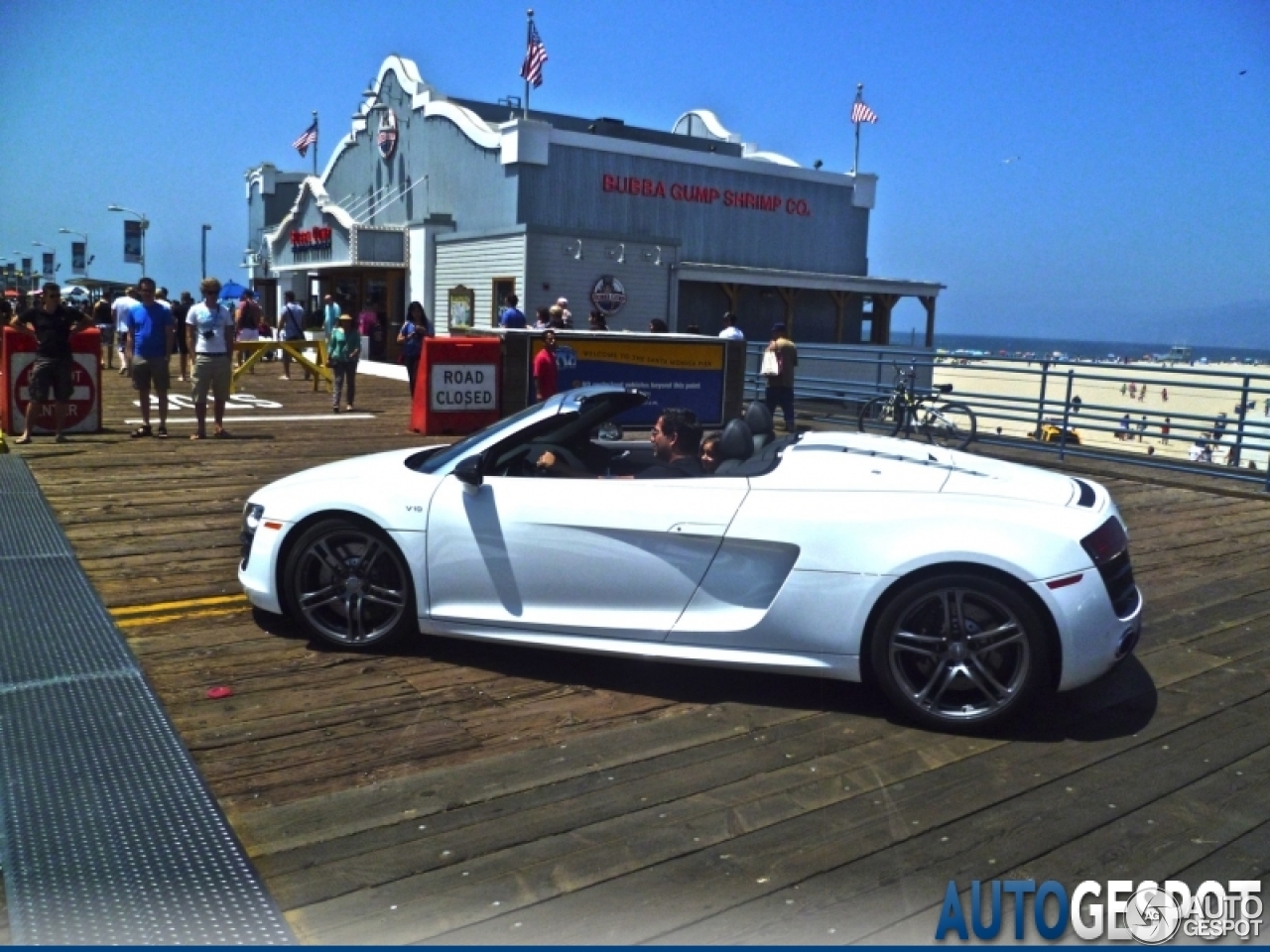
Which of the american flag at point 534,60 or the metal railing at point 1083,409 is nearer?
the metal railing at point 1083,409

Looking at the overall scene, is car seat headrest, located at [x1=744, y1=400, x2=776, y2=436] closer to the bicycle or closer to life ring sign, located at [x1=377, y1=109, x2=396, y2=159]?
the bicycle

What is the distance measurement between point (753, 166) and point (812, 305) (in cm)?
470

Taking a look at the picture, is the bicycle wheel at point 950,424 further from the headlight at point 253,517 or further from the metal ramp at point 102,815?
the metal ramp at point 102,815

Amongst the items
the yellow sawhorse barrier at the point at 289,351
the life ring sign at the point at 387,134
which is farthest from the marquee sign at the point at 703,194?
the yellow sawhorse barrier at the point at 289,351

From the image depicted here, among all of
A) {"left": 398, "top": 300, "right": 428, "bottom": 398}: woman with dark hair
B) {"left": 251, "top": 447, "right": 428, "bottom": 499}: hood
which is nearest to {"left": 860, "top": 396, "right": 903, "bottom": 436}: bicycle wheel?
{"left": 398, "top": 300, "right": 428, "bottom": 398}: woman with dark hair

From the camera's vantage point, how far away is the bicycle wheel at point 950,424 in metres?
14.4

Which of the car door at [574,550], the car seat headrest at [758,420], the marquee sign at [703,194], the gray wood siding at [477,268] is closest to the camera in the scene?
the car door at [574,550]

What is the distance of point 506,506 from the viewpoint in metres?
5.20

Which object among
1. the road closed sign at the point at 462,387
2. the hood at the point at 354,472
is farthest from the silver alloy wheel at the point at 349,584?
the road closed sign at the point at 462,387

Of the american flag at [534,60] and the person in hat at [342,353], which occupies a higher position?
the american flag at [534,60]

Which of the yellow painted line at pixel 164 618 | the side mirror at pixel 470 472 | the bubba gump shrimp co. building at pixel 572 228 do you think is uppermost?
the bubba gump shrimp co. building at pixel 572 228

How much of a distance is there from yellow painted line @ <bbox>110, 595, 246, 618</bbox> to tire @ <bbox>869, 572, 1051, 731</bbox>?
144 inches

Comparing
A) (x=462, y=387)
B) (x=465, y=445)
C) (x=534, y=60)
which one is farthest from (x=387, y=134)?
(x=465, y=445)

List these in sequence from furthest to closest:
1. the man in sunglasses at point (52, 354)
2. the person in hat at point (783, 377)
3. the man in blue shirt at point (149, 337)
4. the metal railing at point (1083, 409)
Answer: the person in hat at point (783, 377)
the man in blue shirt at point (149, 337)
the metal railing at point (1083, 409)
the man in sunglasses at point (52, 354)
